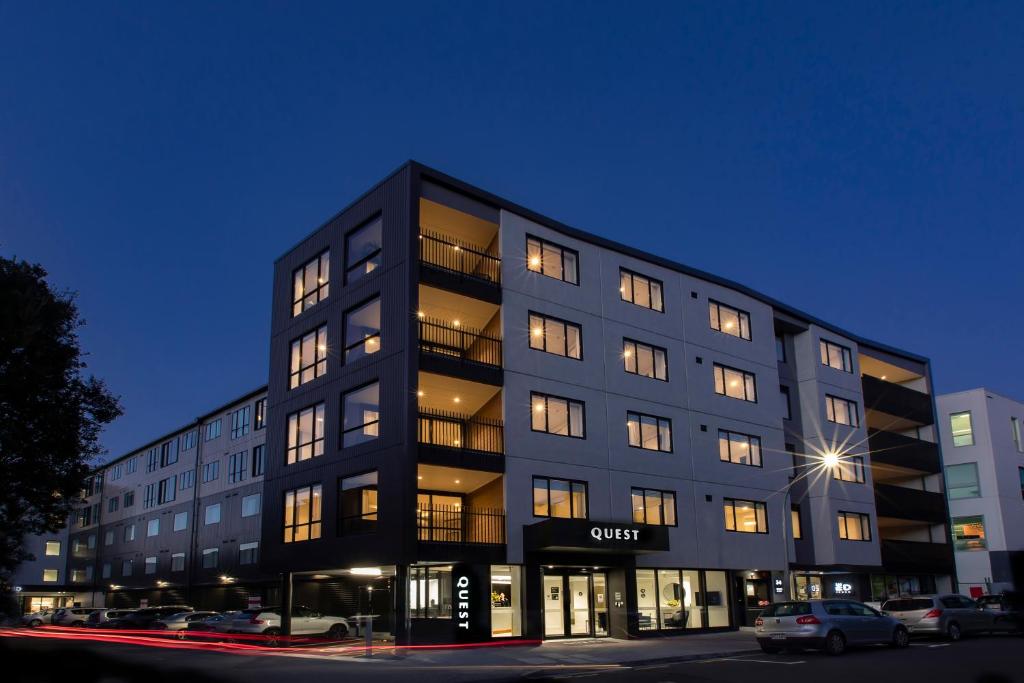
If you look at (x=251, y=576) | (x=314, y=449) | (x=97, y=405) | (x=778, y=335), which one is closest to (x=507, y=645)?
(x=314, y=449)

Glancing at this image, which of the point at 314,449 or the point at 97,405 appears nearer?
the point at 97,405

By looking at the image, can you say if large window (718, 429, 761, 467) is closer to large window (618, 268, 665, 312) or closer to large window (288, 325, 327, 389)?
large window (618, 268, 665, 312)

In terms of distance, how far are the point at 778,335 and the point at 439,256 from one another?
21.8 metres

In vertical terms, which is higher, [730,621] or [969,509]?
[969,509]

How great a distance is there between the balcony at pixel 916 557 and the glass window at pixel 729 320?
45.9 ft

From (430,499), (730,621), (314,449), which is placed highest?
(314,449)

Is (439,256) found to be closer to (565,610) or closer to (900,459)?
(565,610)

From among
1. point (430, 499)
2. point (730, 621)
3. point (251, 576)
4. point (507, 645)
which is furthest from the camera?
point (251, 576)

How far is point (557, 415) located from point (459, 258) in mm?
6896

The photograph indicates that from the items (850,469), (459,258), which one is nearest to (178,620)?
(459,258)

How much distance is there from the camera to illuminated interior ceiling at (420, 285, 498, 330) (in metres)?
30.9

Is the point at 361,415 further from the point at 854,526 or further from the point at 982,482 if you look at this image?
the point at 982,482

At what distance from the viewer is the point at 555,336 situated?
33.7 metres

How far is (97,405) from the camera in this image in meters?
29.2
